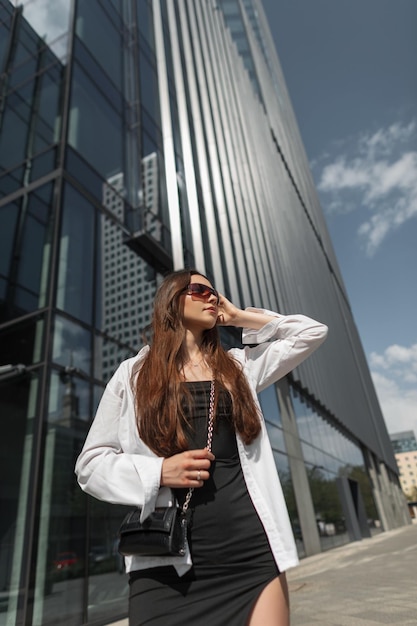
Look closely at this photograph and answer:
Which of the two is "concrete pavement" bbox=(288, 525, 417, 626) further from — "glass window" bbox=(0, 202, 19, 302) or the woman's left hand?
"glass window" bbox=(0, 202, 19, 302)

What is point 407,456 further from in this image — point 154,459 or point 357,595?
point 154,459

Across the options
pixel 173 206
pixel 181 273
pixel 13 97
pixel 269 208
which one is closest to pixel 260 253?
pixel 269 208

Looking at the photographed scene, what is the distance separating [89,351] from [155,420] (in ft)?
21.6

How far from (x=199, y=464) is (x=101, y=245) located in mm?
8236

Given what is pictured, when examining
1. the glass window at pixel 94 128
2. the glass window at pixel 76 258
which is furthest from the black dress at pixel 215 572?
the glass window at pixel 94 128

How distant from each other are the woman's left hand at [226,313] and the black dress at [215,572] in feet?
2.50

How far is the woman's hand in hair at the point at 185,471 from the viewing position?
1258 mm

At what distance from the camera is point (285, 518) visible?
1.40 meters

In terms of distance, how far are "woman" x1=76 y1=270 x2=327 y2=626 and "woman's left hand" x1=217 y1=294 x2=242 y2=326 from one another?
136 millimetres

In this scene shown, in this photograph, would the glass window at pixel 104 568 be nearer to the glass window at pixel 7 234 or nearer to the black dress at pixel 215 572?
the glass window at pixel 7 234

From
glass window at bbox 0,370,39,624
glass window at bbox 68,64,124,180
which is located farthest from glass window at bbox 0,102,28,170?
glass window at bbox 0,370,39,624

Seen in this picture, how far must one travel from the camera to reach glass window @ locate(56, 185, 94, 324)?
7.66 m

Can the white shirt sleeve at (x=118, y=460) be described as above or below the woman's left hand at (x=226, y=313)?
below

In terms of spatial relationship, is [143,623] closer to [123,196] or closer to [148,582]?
[148,582]
